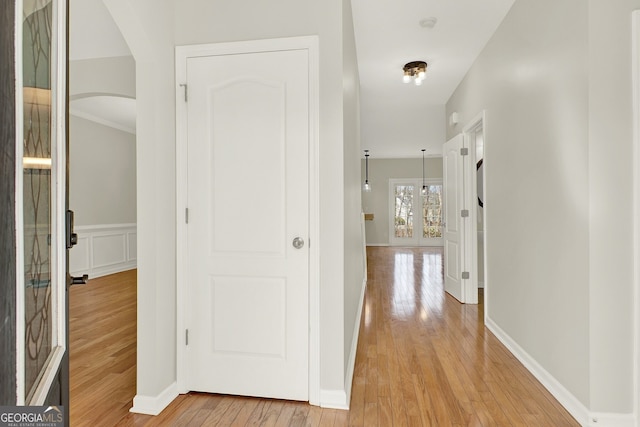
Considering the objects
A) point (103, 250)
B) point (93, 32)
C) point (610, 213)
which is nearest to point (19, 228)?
point (610, 213)

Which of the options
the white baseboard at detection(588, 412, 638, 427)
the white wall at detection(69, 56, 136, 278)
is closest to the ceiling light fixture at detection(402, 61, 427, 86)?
the white baseboard at detection(588, 412, 638, 427)

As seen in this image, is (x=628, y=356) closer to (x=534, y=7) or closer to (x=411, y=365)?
(x=411, y=365)

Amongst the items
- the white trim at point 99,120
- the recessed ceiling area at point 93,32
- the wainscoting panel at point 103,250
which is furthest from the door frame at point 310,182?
the white trim at point 99,120

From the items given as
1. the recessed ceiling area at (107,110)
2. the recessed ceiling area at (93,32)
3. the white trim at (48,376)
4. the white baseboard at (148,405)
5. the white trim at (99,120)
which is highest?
the recessed ceiling area at (107,110)

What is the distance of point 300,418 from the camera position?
1.92 metres

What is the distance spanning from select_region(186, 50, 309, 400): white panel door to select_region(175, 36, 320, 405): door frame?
3 cm

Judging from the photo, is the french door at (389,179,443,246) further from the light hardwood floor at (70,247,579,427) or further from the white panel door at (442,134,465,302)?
the light hardwood floor at (70,247,579,427)

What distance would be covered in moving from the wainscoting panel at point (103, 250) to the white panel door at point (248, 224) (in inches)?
165

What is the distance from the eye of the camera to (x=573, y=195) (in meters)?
2.00

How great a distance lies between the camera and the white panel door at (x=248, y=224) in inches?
81.6

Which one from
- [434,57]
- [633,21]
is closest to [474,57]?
[434,57]

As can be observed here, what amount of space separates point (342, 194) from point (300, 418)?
49.5 inches

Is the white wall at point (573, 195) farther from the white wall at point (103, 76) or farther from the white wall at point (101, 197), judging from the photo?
the white wall at point (101, 197)

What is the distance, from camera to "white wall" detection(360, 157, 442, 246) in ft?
36.3
